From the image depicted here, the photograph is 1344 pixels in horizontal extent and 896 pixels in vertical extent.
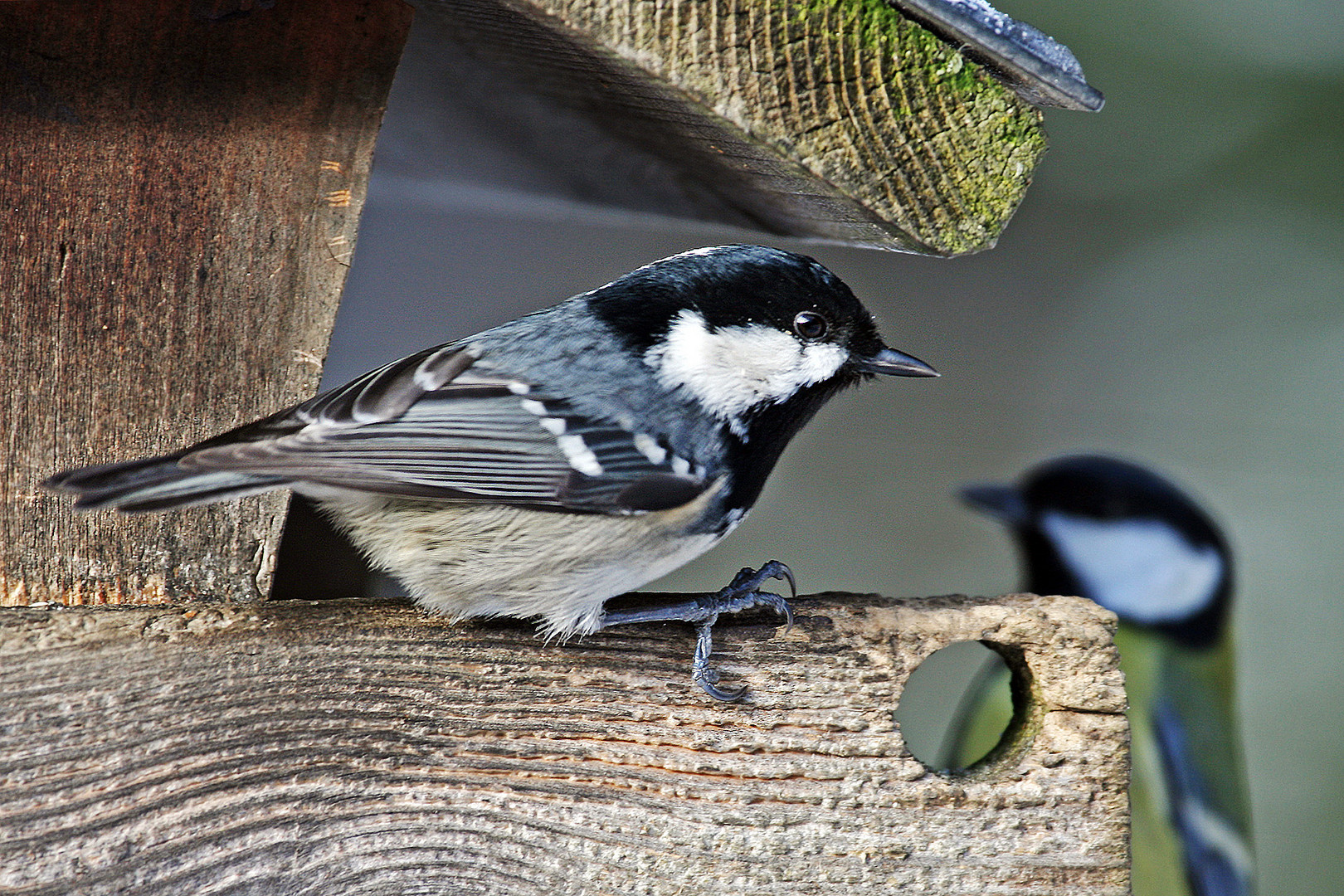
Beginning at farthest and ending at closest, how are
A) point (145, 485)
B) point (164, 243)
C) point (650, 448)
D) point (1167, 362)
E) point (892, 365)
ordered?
point (1167, 362), point (892, 365), point (650, 448), point (164, 243), point (145, 485)

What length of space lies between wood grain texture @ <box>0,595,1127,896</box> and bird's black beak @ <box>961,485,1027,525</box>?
142cm

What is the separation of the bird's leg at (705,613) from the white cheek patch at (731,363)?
7.7 inches

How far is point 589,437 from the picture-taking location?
47.1 inches

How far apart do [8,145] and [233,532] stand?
441 mm

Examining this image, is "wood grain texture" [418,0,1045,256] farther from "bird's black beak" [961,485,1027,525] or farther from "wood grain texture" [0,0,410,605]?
"bird's black beak" [961,485,1027,525]

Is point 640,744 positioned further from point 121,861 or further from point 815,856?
point 121,861

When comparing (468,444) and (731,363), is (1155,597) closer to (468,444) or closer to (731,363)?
(731,363)

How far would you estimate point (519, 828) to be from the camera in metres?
1.11

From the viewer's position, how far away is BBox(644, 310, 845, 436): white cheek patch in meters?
1.26

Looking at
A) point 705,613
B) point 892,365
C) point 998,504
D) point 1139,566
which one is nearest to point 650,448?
point 705,613

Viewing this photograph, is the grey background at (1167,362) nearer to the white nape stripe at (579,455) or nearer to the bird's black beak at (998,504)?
the bird's black beak at (998,504)

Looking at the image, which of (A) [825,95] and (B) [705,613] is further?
(B) [705,613]

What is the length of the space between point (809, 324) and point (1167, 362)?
2.85 m

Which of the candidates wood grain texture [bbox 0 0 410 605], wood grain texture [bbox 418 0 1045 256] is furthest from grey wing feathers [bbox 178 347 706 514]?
wood grain texture [bbox 418 0 1045 256]
